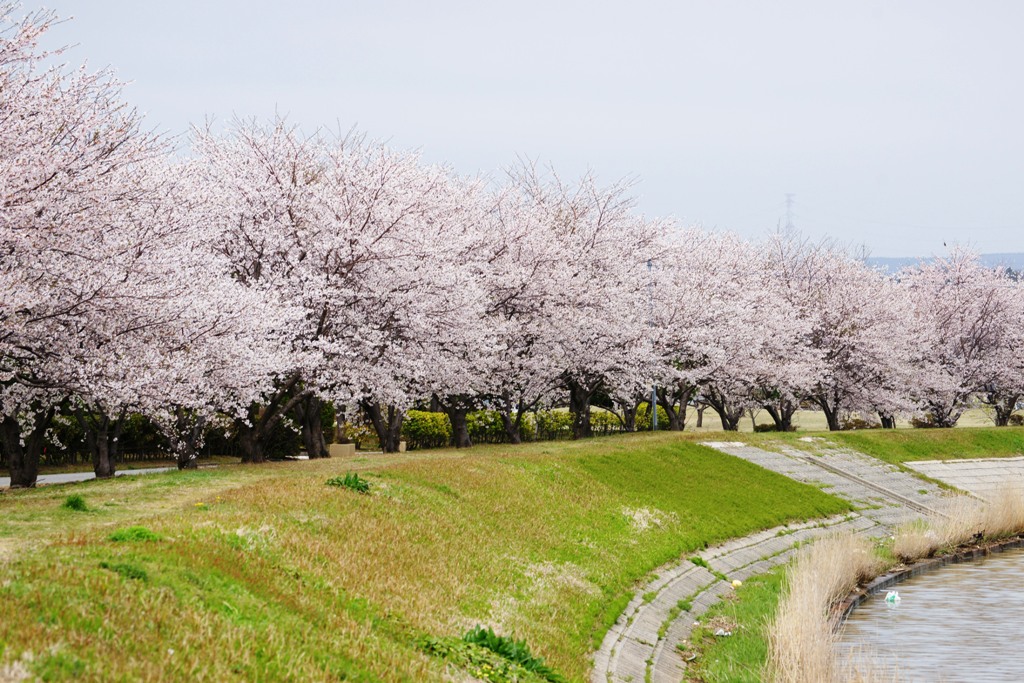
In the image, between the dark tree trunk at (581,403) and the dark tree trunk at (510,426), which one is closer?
the dark tree trunk at (510,426)

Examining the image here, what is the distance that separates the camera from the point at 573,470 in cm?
2897

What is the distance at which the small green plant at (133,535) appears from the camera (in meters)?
12.2

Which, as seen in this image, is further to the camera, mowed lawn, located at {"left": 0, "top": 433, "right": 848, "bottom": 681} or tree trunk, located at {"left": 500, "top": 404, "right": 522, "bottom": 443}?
tree trunk, located at {"left": 500, "top": 404, "right": 522, "bottom": 443}

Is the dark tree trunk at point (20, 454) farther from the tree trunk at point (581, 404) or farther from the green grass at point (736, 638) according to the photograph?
the tree trunk at point (581, 404)

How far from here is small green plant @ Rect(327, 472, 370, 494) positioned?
63.4 feet

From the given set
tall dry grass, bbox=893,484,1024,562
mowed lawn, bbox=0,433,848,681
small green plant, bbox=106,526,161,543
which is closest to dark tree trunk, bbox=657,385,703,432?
tall dry grass, bbox=893,484,1024,562

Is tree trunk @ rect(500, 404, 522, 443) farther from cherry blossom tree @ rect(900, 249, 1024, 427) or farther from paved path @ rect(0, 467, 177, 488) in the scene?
cherry blossom tree @ rect(900, 249, 1024, 427)

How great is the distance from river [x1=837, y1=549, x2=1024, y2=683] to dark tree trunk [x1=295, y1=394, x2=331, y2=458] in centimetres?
1783

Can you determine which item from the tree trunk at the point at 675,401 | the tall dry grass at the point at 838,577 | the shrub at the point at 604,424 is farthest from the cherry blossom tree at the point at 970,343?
the tall dry grass at the point at 838,577

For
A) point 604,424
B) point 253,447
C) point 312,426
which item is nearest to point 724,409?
point 604,424

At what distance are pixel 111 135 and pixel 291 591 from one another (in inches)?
595

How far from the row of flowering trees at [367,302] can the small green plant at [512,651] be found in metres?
10.9

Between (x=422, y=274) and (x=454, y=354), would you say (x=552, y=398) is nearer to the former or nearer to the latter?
(x=454, y=354)

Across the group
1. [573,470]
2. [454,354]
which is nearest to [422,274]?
[454,354]
